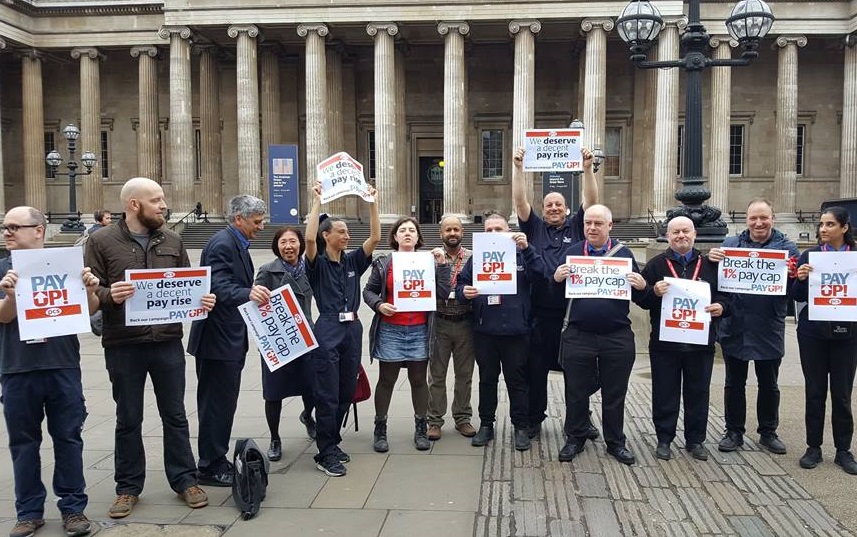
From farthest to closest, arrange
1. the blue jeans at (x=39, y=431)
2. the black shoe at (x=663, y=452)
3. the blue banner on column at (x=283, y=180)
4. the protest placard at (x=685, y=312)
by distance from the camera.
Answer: the blue banner on column at (x=283, y=180), the black shoe at (x=663, y=452), the protest placard at (x=685, y=312), the blue jeans at (x=39, y=431)

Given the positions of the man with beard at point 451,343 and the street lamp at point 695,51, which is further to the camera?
the street lamp at point 695,51

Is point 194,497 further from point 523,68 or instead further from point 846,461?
point 523,68

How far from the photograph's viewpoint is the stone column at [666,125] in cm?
3306

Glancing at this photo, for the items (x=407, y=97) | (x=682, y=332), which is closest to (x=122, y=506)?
(x=682, y=332)

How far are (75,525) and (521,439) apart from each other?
3850 mm

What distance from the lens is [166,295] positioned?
17.3 ft

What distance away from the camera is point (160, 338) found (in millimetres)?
5344

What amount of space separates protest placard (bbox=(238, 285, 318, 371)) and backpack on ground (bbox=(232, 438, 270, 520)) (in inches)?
32.8

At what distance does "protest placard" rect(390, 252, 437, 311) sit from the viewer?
22.0ft

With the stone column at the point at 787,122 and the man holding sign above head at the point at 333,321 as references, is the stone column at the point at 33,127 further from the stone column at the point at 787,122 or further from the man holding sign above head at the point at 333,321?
the stone column at the point at 787,122

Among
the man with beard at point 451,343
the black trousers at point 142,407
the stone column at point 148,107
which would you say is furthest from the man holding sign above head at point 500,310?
the stone column at point 148,107

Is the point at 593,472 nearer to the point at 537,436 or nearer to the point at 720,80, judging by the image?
the point at 537,436

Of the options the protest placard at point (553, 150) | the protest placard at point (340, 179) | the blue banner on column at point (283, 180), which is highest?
the blue banner on column at point (283, 180)

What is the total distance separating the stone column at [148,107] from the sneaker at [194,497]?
3574 cm
